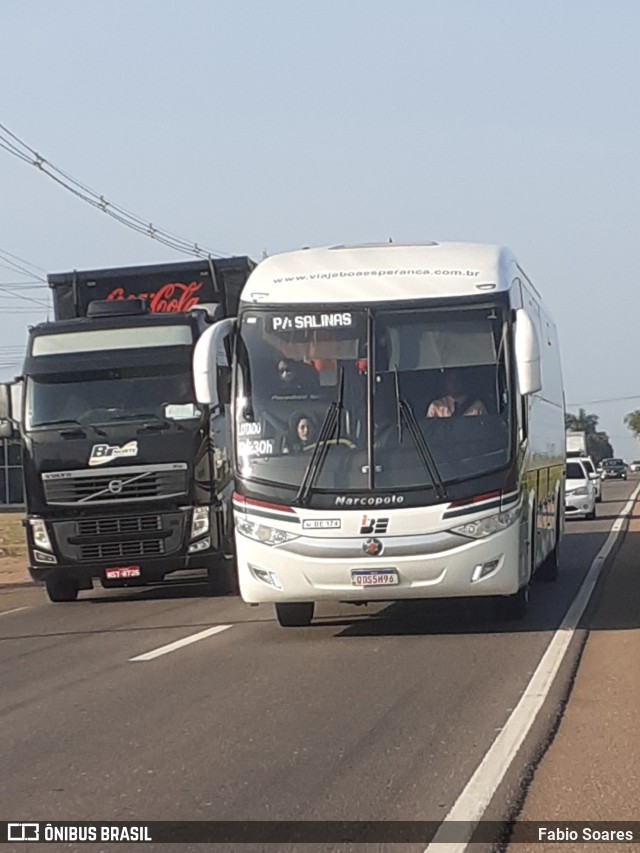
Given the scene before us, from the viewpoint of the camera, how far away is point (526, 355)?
1309 cm

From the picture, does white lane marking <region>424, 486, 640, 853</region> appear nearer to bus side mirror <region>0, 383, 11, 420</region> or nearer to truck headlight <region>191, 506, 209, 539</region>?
truck headlight <region>191, 506, 209, 539</region>

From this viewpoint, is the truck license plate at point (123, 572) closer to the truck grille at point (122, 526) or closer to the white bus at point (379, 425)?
the truck grille at point (122, 526)

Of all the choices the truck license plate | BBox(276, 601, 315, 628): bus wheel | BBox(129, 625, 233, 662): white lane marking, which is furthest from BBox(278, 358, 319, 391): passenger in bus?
the truck license plate

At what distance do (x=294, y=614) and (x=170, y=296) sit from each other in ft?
23.3

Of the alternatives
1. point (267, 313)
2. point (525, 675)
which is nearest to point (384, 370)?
point (267, 313)

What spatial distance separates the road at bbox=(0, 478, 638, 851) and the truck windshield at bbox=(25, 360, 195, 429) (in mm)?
2701

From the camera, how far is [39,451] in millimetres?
17906

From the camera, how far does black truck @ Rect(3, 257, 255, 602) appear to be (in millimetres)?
17812

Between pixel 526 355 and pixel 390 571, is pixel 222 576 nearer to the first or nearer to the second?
pixel 390 571

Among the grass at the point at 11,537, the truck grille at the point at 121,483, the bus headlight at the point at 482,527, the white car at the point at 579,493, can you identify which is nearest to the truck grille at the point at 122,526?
the truck grille at the point at 121,483

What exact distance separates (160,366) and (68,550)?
2517mm

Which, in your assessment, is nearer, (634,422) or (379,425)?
(379,425)

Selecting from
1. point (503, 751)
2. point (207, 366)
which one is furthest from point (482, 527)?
point (503, 751)

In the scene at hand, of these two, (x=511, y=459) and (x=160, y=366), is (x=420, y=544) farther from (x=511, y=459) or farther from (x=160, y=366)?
(x=160, y=366)
